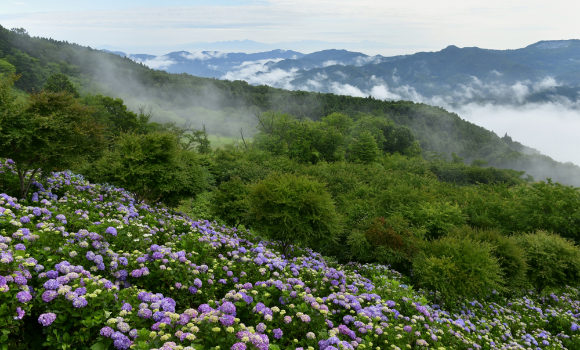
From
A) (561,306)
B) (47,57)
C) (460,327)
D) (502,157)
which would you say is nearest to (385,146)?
(502,157)

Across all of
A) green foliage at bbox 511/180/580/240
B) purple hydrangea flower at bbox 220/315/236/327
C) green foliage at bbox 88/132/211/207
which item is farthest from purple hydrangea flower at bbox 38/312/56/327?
green foliage at bbox 511/180/580/240

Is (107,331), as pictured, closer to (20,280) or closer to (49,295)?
(49,295)

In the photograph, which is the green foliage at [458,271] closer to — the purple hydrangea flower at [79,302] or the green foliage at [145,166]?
the purple hydrangea flower at [79,302]

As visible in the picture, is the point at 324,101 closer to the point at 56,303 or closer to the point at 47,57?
the point at 47,57

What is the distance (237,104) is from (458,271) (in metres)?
133

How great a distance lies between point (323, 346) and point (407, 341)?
1804 mm

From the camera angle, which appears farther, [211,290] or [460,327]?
[460,327]

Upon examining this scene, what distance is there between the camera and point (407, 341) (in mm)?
4938

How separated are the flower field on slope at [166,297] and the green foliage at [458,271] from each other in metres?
2.36

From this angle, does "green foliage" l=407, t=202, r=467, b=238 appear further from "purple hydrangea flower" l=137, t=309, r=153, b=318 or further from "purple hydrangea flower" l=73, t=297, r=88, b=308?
"purple hydrangea flower" l=73, t=297, r=88, b=308

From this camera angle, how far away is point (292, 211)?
12.6m

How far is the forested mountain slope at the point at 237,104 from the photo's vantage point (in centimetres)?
10706

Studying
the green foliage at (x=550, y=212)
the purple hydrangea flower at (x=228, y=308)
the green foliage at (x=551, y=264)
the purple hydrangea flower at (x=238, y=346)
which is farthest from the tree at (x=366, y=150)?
the purple hydrangea flower at (x=238, y=346)

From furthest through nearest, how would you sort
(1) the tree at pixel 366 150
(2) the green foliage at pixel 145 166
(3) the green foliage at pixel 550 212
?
(1) the tree at pixel 366 150 < (3) the green foliage at pixel 550 212 < (2) the green foliage at pixel 145 166
